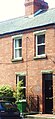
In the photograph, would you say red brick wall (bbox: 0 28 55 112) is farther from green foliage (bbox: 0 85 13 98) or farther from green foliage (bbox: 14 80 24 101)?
green foliage (bbox: 0 85 13 98)

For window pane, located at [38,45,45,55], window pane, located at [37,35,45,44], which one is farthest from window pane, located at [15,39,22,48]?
window pane, located at [38,45,45,55]

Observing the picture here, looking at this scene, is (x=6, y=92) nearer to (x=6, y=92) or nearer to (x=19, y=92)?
(x=6, y=92)

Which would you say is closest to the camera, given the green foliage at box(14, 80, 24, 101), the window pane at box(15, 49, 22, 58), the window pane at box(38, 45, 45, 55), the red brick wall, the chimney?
the red brick wall

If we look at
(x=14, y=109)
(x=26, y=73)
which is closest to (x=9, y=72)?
(x=26, y=73)

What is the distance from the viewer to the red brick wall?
28.7 metres

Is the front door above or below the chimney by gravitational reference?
below

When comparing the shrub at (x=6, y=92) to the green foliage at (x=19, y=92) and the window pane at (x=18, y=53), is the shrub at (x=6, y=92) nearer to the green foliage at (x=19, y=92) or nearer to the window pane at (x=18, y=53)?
the green foliage at (x=19, y=92)

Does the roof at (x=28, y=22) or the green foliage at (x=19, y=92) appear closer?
the green foliage at (x=19, y=92)

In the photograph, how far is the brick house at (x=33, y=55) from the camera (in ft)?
94.3

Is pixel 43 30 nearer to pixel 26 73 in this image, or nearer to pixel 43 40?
pixel 43 40

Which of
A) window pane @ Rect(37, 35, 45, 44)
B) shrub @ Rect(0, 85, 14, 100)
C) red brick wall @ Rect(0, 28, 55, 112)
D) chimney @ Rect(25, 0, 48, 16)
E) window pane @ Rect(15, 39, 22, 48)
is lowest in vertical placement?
shrub @ Rect(0, 85, 14, 100)

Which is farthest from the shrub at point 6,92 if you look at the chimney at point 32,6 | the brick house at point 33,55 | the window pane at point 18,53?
the chimney at point 32,6

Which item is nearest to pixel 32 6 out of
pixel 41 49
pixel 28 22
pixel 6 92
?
pixel 28 22

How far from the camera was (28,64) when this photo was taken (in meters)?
30.4
